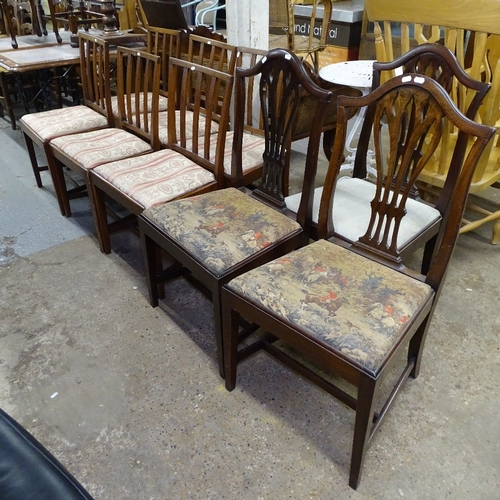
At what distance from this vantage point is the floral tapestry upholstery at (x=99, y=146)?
7.04 feet

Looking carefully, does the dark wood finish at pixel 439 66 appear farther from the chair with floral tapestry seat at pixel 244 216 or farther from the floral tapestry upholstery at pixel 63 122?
the floral tapestry upholstery at pixel 63 122

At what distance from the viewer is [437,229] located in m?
1.65

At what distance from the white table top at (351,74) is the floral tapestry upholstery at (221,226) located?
0.80m

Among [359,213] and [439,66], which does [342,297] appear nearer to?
[359,213]

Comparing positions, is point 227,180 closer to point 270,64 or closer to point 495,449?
point 270,64

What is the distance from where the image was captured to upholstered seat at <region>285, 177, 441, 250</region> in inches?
60.6

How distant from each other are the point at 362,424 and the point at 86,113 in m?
2.33

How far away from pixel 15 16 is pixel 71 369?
4140 mm

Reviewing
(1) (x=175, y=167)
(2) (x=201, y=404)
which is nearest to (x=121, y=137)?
(1) (x=175, y=167)

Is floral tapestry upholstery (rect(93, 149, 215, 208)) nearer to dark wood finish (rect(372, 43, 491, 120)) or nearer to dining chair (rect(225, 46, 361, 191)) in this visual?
dining chair (rect(225, 46, 361, 191))

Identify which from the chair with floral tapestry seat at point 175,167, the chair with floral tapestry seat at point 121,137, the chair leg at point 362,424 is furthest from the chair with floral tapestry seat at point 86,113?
the chair leg at point 362,424

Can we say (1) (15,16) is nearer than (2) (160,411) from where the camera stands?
No

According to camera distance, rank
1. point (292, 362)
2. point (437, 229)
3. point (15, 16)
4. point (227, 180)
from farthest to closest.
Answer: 1. point (15, 16)
2. point (227, 180)
3. point (437, 229)
4. point (292, 362)

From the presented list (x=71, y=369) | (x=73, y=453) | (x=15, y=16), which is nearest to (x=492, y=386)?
(x=73, y=453)
